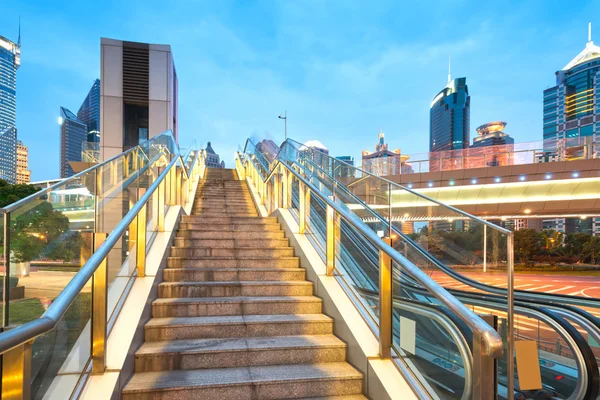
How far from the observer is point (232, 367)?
2.82 meters

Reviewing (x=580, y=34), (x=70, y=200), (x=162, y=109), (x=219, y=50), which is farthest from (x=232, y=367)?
(x=580, y=34)

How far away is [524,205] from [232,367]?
783 inches

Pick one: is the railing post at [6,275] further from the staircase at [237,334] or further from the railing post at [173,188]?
the railing post at [173,188]

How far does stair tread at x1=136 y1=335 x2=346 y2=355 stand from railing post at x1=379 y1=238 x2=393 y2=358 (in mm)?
427

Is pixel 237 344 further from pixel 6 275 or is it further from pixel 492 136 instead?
pixel 492 136

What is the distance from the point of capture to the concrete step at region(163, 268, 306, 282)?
3891 millimetres

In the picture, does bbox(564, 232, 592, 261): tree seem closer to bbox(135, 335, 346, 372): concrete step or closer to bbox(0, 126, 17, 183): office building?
bbox(135, 335, 346, 372): concrete step

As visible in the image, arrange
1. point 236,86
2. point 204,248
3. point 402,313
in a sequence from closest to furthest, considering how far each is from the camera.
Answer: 1. point 402,313
2. point 204,248
3. point 236,86

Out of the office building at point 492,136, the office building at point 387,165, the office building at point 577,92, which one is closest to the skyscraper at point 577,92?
the office building at point 577,92

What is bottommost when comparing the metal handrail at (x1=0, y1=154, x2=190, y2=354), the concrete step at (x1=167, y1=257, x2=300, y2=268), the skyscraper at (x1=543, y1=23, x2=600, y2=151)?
the concrete step at (x1=167, y1=257, x2=300, y2=268)

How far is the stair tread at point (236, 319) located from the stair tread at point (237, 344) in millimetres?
132

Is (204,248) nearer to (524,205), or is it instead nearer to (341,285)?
(341,285)

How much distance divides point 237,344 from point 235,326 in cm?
24

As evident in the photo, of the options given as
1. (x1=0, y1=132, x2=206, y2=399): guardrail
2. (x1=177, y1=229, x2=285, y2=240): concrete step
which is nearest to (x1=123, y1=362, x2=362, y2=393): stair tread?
(x1=0, y1=132, x2=206, y2=399): guardrail
